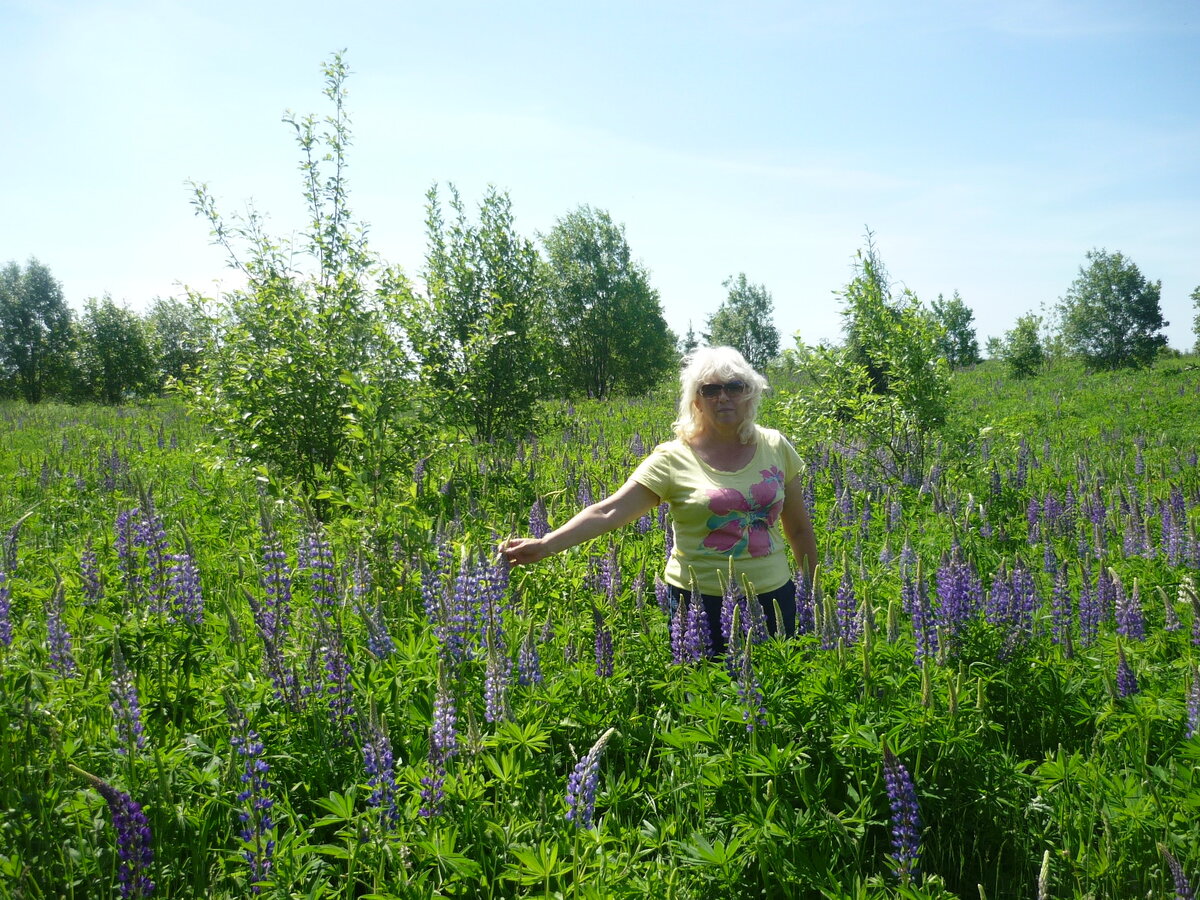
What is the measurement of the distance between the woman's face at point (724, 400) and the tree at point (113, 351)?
1797 inches

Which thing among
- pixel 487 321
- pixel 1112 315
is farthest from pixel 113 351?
pixel 1112 315

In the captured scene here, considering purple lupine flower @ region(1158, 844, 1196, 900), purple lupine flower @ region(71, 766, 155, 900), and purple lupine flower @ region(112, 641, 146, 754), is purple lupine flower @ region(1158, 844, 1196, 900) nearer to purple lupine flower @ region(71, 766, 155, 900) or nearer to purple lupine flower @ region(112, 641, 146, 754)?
purple lupine flower @ region(71, 766, 155, 900)

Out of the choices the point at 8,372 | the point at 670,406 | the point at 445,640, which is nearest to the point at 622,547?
the point at 445,640

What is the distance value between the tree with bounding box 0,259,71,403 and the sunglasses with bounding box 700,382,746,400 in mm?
60817

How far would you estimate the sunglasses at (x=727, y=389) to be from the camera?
4.48m

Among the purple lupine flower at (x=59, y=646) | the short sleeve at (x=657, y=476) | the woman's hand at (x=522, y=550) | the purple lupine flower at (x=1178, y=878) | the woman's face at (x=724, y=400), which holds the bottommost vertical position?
the purple lupine flower at (x=1178, y=878)

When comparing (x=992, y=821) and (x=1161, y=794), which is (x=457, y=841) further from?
(x=1161, y=794)

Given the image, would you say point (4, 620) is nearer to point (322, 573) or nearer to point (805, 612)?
point (322, 573)

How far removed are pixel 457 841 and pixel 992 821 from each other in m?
2.07

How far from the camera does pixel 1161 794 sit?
254 cm

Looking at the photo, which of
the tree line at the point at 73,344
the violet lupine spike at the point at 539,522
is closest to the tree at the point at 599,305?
the tree line at the point at 73,344

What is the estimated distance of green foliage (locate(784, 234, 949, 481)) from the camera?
867 cm

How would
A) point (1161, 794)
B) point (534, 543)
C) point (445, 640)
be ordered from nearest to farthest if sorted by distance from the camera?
point (1161, 794)
point (445, 640)
point (534, 543)

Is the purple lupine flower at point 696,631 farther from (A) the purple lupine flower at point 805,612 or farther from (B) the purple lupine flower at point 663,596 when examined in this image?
(B) the purple lupine flower at point 663,596
